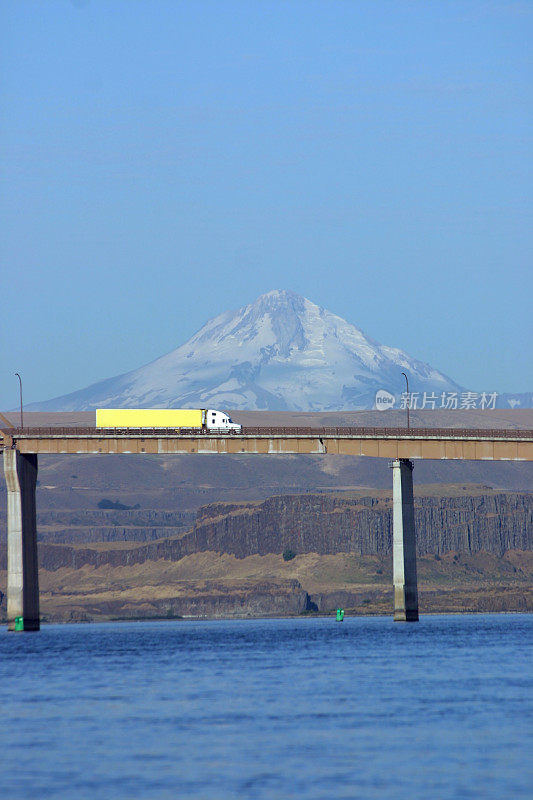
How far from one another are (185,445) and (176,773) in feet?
304

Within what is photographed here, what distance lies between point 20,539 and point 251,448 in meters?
23.1

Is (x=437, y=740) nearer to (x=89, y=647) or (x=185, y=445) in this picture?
(x=89, y=647)

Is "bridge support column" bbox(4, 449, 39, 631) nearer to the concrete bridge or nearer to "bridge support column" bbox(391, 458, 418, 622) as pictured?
the concrete bridge

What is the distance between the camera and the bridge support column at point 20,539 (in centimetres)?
14425

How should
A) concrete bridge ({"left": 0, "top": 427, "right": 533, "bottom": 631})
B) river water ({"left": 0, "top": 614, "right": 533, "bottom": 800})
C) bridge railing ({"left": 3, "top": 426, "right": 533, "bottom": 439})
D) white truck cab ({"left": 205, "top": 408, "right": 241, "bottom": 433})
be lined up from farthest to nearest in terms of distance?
1. white truck cab ({"left": 205, "top": 408, "right": 241, "bottom": 433})
2. concrete bridge ({"left": 0, "top": 427, "right": 533, "bottom": 631})
3. bridge railing ({"left": 3, "top": 426, "right": 533, "bottom": 439})
4. river water ({"left": 0, "top": 614, "right": 533, "bottom": 800})

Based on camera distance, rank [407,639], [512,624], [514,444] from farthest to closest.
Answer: [512,624] < [514,444] < [407,639]

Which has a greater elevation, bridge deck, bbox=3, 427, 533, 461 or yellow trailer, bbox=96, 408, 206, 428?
yellow trailer, bbox=96, 408, 206, 428

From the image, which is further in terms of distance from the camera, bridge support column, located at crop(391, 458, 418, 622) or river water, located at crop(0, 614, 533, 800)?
bridge support column, located at crop(391, 458, 418, 622)

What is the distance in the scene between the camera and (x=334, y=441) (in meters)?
143

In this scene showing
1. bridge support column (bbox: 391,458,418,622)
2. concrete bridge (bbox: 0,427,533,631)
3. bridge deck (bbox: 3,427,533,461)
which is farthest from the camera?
bridge support column (bbox: 391,458,418,622)

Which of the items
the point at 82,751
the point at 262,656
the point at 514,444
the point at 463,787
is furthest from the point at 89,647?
the point at 463,787

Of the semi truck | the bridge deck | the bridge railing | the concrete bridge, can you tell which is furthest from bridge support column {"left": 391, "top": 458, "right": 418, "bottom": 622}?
the semi truck

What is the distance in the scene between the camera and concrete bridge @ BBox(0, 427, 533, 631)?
465ft

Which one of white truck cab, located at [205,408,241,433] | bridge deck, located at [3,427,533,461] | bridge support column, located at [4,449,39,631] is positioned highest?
white truck cab, located at [205,408,241,433]
